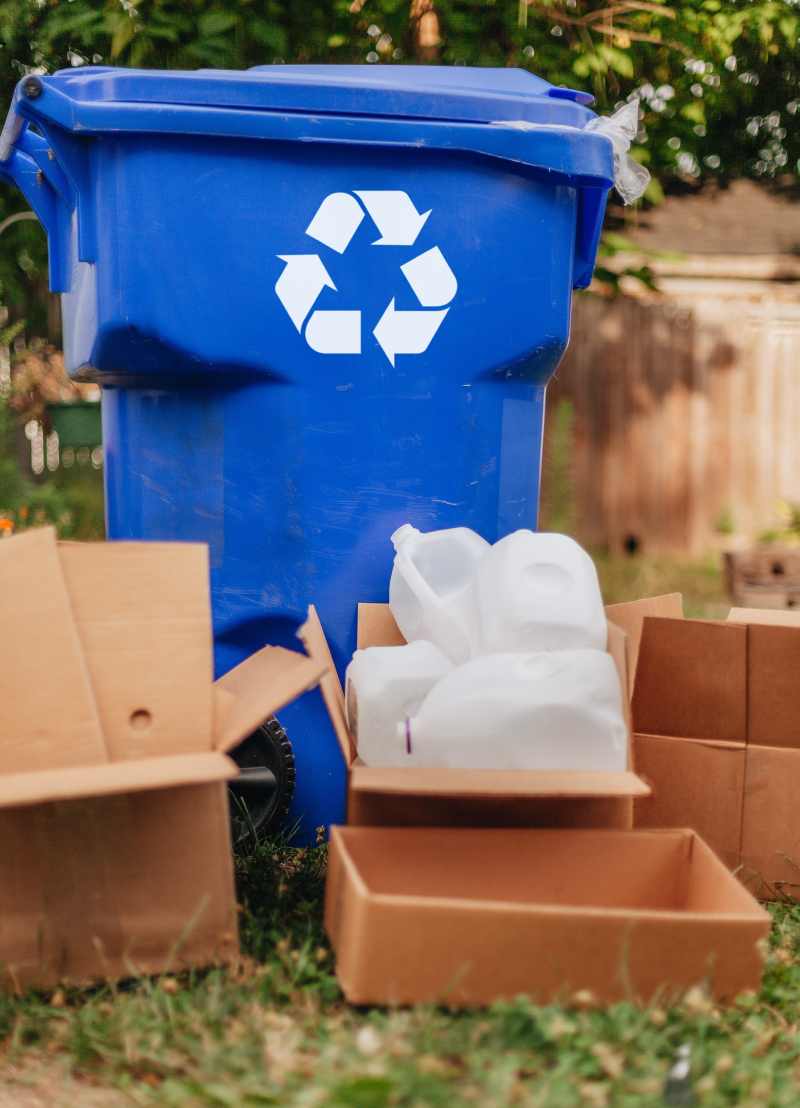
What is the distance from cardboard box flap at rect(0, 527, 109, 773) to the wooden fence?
597 cm

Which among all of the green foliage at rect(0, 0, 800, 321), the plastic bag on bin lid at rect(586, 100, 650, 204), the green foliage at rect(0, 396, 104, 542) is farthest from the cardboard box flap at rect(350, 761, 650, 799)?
the green foliage at rect(0, 396, 104, 542)

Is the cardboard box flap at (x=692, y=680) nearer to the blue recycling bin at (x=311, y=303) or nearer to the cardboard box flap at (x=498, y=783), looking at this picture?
the blue recycling bin at (x=311, y=303)

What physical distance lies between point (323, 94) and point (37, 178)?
0.77m

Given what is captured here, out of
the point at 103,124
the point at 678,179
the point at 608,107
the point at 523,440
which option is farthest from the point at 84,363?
the point at 678,179

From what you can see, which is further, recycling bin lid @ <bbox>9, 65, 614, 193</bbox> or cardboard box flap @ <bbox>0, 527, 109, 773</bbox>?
recycling bin lid @ <bbox>9, 65, 614, 193</bbox>

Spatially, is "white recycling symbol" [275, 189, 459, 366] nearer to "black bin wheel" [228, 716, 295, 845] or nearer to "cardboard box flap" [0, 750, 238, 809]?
"black bin wheel" [228, 716, 295, 845]

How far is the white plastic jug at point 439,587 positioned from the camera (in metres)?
2.09

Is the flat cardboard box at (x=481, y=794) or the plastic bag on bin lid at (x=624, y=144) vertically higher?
the plastic bag on bin lid at (x=624, y=144)

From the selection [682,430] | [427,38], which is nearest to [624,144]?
[427,38]

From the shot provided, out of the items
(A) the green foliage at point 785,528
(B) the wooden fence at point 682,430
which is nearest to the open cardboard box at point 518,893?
(A) the green foliage at point 785,528

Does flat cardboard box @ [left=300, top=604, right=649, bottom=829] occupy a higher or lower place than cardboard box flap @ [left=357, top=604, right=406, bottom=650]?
lower

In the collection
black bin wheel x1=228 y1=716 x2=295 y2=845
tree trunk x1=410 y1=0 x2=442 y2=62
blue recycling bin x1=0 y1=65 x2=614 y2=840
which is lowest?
black bin wheel x1=228 y1=716 x2=295 y2=845

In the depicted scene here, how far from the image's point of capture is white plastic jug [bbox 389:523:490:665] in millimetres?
2092

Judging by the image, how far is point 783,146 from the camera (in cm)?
600
